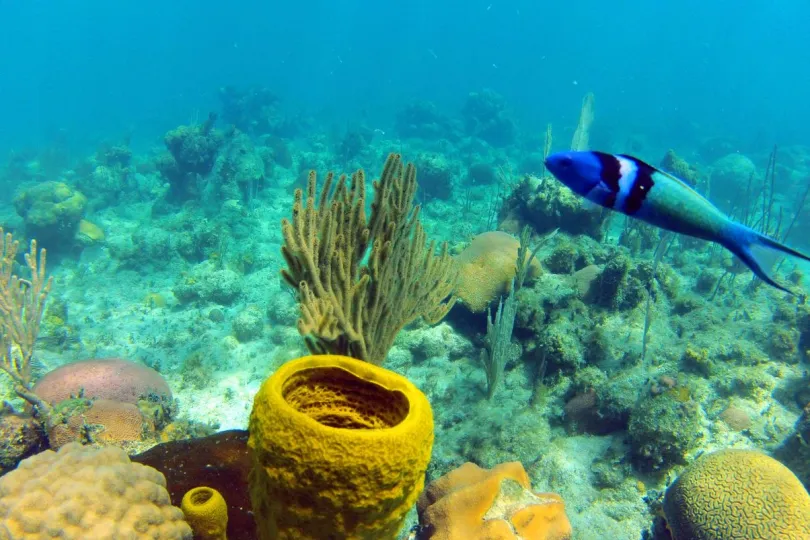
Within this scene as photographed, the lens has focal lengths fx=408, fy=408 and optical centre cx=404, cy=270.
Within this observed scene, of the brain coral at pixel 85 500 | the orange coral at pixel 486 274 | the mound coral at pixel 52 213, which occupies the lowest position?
the mound coral at pixel 52 213

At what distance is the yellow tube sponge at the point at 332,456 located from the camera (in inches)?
51.6

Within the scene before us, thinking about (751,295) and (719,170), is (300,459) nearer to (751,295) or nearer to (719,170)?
(751,295)

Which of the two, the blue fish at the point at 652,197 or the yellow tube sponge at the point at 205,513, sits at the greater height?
the blue fish at the point at 652,197

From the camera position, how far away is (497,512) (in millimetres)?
2637

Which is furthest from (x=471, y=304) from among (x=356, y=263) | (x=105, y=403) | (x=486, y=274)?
(x=105, y=403)

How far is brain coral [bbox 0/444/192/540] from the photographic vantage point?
163 centimetres

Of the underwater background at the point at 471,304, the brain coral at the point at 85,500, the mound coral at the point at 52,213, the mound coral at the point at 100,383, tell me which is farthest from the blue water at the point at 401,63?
the brain coral at the point at 85,500

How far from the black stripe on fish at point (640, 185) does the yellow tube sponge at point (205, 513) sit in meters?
2.24

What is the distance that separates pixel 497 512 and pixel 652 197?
2210 millimetres

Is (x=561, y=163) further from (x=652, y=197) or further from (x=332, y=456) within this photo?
(x=332, y=456)

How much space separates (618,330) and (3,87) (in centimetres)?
9285

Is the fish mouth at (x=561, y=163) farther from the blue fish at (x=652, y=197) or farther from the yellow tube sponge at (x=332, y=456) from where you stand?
the yellow tube sponge at (x=332, y=456)

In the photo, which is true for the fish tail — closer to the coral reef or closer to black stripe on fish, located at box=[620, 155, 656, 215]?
black stripe on fish, located at box=[620, 155, 656, 215]

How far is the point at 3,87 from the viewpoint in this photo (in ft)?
210
